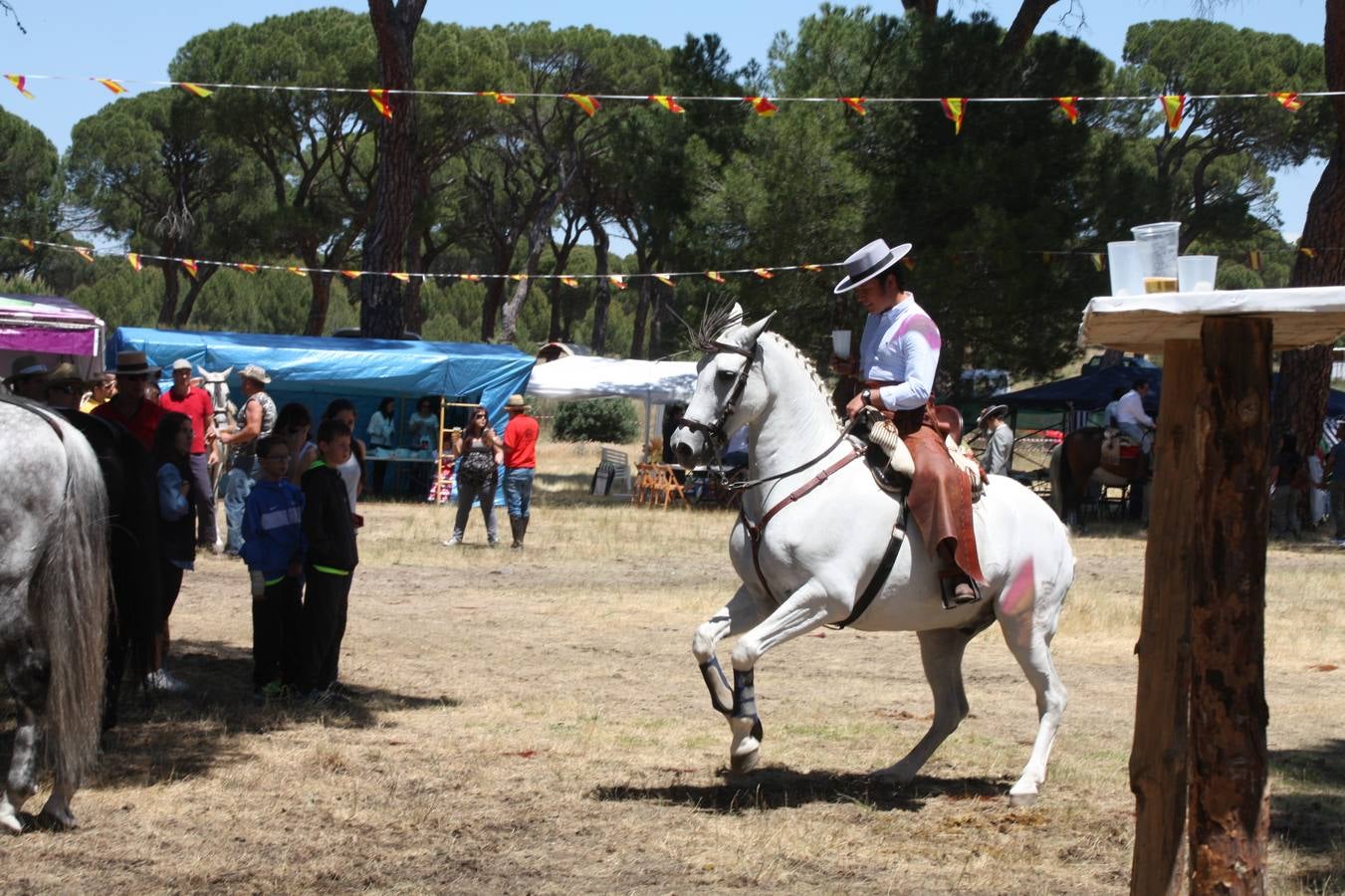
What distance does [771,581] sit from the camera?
22.1 feet

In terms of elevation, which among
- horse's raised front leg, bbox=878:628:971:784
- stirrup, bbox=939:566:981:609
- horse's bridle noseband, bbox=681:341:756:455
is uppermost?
horse's bridle noseband, bbox=681:341:756:455

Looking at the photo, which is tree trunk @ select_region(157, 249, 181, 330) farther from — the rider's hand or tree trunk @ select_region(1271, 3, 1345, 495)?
the rider's hand

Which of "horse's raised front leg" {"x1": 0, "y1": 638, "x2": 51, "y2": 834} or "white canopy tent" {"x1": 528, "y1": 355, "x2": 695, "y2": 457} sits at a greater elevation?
"white canopy tent" {"x1": 528, "y1": 355, "x2": 695, "y2": 457}

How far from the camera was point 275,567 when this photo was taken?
28.0 ft

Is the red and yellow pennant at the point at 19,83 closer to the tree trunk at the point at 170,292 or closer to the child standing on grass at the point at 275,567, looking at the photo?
the child standing on grass at the point at 275,567

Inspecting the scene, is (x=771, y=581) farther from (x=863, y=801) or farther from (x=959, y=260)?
(x=959, y=260)

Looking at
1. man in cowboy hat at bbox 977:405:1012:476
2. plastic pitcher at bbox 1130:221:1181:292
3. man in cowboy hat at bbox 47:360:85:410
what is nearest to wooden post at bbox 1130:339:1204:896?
plastic pitcher at bbox 1130:221:1181:292

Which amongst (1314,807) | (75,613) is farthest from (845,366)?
(75,613)

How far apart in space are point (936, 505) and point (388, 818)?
2762mm

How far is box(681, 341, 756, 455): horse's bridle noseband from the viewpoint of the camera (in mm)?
6672

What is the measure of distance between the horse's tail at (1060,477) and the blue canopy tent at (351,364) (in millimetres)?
8657

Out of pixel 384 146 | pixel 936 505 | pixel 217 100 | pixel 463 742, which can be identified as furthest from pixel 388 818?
pixel 217 100

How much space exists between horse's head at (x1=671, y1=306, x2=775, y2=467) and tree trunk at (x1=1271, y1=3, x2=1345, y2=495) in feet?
52.4

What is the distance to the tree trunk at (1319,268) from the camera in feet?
68.5
